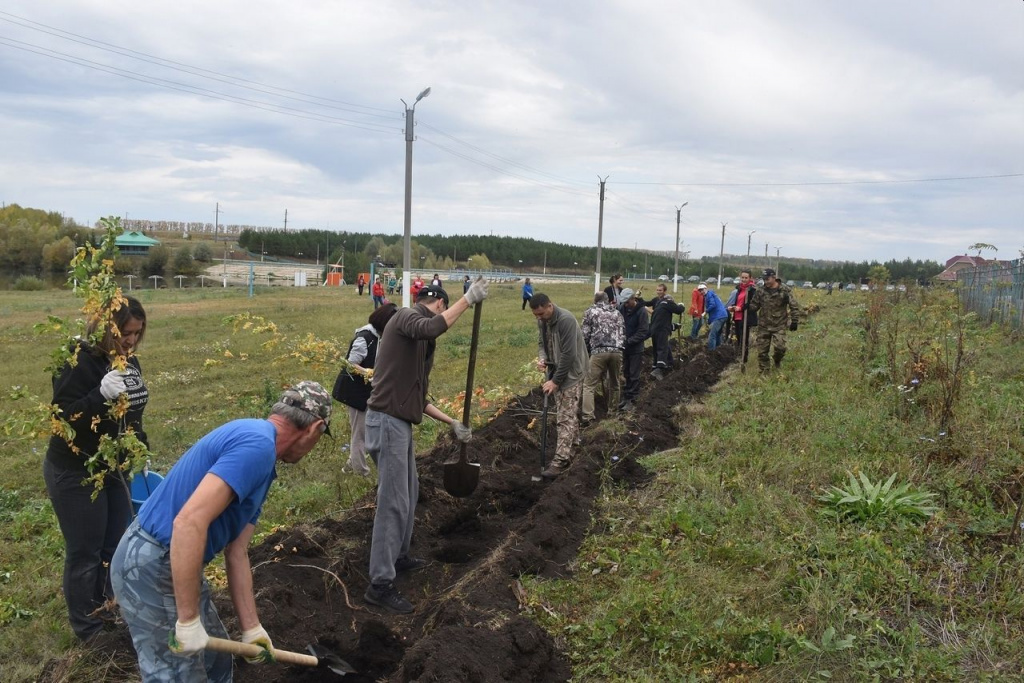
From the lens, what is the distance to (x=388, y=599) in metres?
4.85

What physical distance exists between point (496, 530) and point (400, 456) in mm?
1823

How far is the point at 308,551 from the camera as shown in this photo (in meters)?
5.68

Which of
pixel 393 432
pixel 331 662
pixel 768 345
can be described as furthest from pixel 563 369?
pixel 768 345

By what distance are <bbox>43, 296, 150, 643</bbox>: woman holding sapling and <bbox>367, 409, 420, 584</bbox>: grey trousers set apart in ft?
4.58

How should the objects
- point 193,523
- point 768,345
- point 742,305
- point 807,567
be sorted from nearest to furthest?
1. point 193,523
2. point 807,567
3. point 768,345
4. point 742,305

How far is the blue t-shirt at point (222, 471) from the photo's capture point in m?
2.66

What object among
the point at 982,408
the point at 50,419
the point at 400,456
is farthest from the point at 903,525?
the point at 50,419

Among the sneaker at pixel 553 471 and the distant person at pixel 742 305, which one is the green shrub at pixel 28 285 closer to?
the distant person at pixel 742 305

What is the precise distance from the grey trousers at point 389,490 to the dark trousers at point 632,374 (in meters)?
6.55

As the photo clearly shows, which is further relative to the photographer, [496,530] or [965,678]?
[496,530]

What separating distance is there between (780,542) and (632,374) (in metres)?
6.13

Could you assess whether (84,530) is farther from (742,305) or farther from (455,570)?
(742,305)

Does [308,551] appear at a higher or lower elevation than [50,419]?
lower

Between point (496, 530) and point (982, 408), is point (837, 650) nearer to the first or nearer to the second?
point (496, 530)
